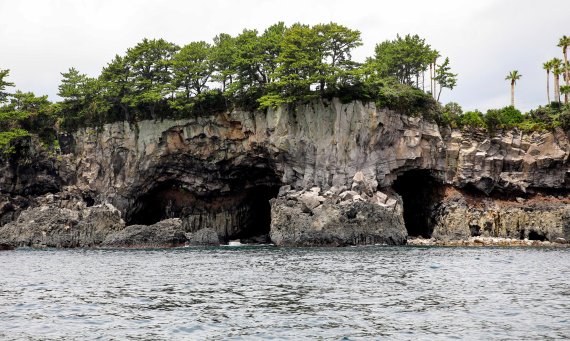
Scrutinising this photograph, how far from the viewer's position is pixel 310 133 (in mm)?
67875

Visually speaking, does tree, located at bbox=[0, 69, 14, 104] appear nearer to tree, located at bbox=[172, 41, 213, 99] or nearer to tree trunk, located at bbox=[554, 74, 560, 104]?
tree, located at bbox=[172, 41, 213, 99]

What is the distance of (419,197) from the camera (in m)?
73.6

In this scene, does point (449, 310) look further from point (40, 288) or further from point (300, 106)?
point (300, 106)

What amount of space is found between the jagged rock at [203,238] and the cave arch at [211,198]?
645 cm

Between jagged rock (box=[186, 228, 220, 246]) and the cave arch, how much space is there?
645 centimetres

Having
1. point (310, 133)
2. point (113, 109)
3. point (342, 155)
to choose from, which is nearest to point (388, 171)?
point (342, 155)

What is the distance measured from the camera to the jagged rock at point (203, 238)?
227 feet

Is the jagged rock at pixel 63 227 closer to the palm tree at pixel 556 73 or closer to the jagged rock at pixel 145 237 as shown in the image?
the jagged rock at pixel 145 237

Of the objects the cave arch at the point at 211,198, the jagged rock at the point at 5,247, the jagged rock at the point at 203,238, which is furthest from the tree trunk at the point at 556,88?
the jagged rock at the point at 5,247

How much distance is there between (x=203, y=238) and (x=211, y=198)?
9.86 metres

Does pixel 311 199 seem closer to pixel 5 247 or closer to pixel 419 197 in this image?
pixel 419 197

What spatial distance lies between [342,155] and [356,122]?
13.2 feet

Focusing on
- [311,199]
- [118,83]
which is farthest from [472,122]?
[118,83]

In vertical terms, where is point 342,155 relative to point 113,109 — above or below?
below
